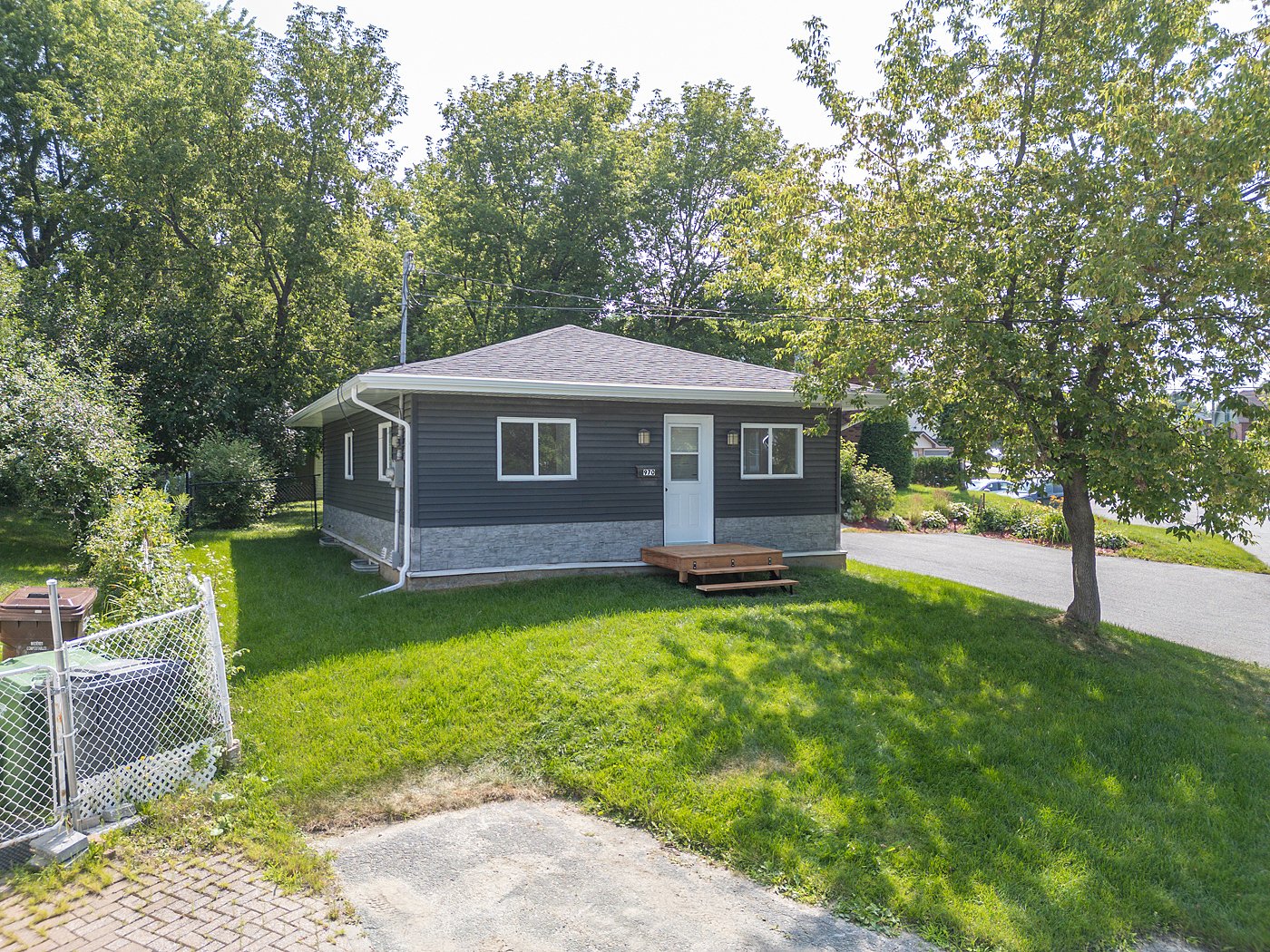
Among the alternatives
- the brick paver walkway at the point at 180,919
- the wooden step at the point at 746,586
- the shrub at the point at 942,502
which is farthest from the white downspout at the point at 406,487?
the shrub at the point at 942,502

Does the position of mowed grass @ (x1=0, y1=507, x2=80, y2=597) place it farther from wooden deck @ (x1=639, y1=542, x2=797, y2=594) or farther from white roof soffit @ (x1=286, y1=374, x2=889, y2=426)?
wooden deck @ (x1=639, y1=542, x2=797, y2=594)

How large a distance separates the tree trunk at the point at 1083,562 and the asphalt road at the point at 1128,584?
5.64 ft

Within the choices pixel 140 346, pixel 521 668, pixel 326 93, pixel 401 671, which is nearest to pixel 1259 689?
pixel 521 668

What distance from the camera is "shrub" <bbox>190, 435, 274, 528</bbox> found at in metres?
16.2

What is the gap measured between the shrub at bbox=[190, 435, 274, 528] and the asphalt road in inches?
519

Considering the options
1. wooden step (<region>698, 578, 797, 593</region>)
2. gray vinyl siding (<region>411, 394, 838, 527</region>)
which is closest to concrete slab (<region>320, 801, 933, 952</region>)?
wooden step (<region>698, 578, 797, 593</region>)

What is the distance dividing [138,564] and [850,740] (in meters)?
6.24

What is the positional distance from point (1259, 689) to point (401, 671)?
25.1 feet

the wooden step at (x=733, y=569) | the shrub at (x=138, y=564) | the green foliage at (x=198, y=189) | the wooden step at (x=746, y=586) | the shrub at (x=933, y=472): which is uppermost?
the green foliage at (x=198, y=189)

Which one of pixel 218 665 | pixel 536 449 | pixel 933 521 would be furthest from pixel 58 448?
pixel 933 521

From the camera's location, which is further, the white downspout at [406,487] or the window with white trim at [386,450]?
the window with white trim at [386,450]

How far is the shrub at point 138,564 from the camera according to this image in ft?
18.2

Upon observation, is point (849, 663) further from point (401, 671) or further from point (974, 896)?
point (401, 671)

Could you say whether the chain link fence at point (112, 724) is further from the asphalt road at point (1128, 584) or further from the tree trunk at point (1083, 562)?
the asphalt road at point (1128, 584)
